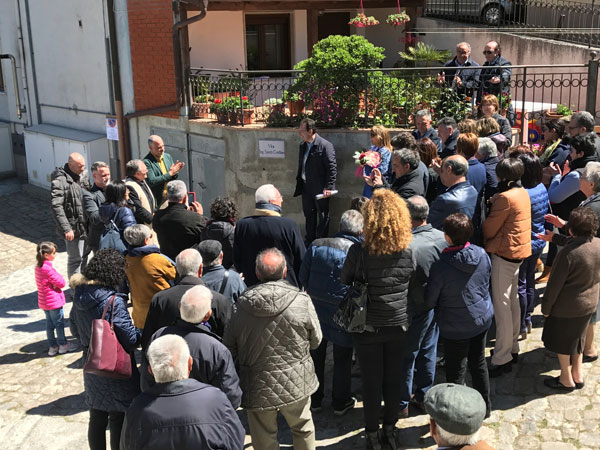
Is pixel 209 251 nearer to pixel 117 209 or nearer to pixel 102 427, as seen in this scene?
pixel 102 427

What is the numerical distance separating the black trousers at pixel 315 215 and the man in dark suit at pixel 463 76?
8.92ft

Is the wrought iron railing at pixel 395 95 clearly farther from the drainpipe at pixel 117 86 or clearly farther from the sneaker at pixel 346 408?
the sneaker at pixel 346 408

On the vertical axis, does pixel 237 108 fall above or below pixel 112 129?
above

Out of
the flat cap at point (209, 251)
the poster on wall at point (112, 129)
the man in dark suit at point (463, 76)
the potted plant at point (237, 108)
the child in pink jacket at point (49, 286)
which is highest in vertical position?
the man in dark suit at point (463, 76)

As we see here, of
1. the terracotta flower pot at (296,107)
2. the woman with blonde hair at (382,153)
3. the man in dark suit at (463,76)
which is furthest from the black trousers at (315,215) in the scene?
the man in dark suit at (463,76)

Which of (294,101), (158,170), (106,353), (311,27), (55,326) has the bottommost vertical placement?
(55,326)

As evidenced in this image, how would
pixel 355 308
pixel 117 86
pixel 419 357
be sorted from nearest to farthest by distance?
pixel 355 308, pixel 419 357, pixel 117 86

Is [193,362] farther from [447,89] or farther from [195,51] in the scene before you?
[195,51]

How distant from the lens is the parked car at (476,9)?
1498cm

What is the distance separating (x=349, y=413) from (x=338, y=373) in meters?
0.44

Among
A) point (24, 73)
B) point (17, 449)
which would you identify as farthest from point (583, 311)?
point (24, 73)

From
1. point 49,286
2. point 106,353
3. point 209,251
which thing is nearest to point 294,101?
point 49,286

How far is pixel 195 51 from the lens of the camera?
14.8m

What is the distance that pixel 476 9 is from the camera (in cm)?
1530
